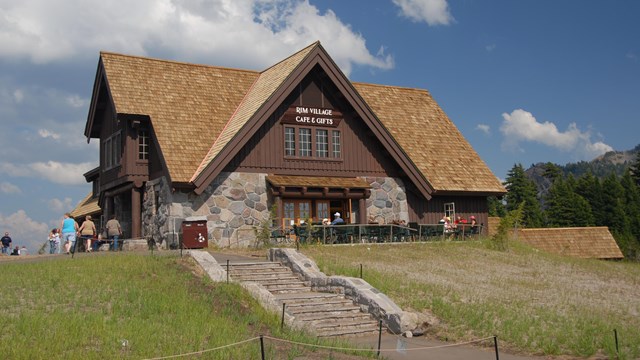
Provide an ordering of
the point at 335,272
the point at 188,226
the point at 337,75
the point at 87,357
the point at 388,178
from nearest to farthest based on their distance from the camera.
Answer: the point at 87,357
the point at 335,272
the point at 188,226
the point at 337,75
the point at 388,178

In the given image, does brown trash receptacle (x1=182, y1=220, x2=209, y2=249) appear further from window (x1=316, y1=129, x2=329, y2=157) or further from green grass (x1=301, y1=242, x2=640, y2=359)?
window (x1=316, y1=129, x2=329, y2=157)

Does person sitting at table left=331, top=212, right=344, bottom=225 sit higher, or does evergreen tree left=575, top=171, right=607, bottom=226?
evergreen tree left=575, top=171, right=607, bottom=226

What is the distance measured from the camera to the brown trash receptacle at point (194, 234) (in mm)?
24781

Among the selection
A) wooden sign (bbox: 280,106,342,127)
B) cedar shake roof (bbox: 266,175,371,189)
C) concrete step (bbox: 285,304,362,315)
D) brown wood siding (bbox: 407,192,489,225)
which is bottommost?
concrete step (bbox: 285,304,362,315)

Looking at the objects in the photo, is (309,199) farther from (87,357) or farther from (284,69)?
(87,357)

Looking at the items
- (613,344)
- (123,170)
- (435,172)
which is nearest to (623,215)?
(435,172)

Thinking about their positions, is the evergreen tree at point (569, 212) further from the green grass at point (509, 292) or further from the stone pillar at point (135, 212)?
the stone pillar at point (135, 212)

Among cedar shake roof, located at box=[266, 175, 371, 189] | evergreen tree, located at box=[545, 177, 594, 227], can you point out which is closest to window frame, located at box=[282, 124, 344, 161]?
cedar shake roof, located at box=[266, 175, 371, 189]

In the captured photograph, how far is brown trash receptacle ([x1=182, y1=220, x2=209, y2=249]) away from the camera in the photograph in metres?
24.8

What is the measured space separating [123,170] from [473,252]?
1376 cm

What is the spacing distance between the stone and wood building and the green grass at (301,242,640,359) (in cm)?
373

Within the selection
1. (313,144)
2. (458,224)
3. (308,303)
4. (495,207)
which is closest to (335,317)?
(308,303)

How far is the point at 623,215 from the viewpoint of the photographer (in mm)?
68812

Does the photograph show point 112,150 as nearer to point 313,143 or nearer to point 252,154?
point 252,154
